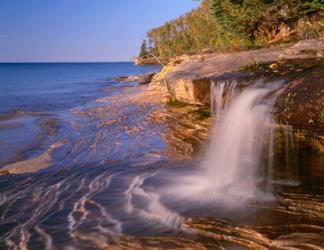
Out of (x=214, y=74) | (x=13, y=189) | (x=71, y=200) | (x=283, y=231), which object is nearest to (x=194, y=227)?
(x=283, y=231)

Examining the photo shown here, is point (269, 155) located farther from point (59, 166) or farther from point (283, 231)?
point (59, 166)

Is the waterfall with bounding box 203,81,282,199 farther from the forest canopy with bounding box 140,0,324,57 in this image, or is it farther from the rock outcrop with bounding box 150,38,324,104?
the forest canopy with bounding box 140,0,324,57

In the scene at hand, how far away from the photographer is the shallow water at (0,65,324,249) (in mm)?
5230

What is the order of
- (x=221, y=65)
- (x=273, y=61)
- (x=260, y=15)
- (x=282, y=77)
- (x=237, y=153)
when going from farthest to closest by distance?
1. (x=260, y=15)
2. (x=221, y=65)
3. (x=273, y=61)
4. (x=282, y=77)
5. (x=237, y=153)

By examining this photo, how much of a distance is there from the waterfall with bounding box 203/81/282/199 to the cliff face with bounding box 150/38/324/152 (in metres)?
0.26

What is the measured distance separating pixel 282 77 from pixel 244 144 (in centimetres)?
163

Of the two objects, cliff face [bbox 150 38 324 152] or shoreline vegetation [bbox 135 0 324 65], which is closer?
cliff face [bbox 150 38 324 152]

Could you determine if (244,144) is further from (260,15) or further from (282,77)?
(260,15)

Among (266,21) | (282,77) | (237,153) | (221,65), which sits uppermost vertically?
(266,21)

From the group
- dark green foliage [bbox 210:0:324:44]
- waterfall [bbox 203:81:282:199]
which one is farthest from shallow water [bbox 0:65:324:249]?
dark green foliage [bbox 210:0:324:44]

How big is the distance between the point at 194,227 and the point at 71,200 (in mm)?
2483

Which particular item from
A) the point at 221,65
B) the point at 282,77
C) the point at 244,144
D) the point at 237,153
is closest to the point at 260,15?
the point at 221,65

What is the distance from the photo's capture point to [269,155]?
818cm

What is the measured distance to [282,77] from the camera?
8633mm
